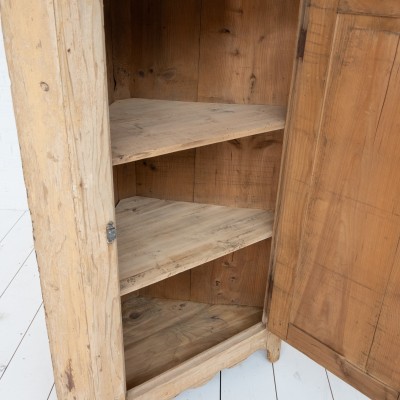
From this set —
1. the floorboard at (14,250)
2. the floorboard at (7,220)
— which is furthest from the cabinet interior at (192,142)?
the floorboard at (7,220)

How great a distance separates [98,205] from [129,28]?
0.69m

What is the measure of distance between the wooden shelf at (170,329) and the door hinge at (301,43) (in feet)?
3.19

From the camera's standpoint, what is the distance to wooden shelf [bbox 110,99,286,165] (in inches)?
43.7

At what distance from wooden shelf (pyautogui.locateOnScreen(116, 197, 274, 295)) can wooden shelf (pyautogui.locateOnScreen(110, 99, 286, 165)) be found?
13.2 inches

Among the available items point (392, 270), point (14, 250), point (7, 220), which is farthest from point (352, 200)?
point (7, 220)

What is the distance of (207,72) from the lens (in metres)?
1.49

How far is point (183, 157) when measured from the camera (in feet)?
5.31

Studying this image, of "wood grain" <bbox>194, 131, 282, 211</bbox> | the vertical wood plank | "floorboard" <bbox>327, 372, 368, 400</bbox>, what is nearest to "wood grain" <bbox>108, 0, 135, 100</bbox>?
the vertical wood plank

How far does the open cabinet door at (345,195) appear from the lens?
1073 millimetres

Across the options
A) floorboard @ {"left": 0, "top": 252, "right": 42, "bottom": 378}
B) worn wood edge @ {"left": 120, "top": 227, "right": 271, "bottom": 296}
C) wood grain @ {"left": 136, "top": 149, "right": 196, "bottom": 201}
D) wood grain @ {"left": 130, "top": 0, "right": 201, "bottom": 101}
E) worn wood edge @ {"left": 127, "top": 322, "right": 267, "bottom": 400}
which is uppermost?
wood grain @ {"left": 130, "top": 0, "right": 201, "bottom": 101}

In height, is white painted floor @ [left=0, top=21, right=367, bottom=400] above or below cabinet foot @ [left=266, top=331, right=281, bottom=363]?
below

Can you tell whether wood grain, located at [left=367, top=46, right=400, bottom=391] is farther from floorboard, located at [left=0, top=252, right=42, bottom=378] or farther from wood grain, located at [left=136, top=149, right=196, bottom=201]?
floorboard, located at [left=0, top=252, right=42, bottom=378]

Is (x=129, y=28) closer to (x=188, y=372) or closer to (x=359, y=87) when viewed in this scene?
(x=359, y=87)

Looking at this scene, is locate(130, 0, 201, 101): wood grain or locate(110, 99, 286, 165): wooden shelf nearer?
locate(110, 99, 286, 165): wooden shelf
